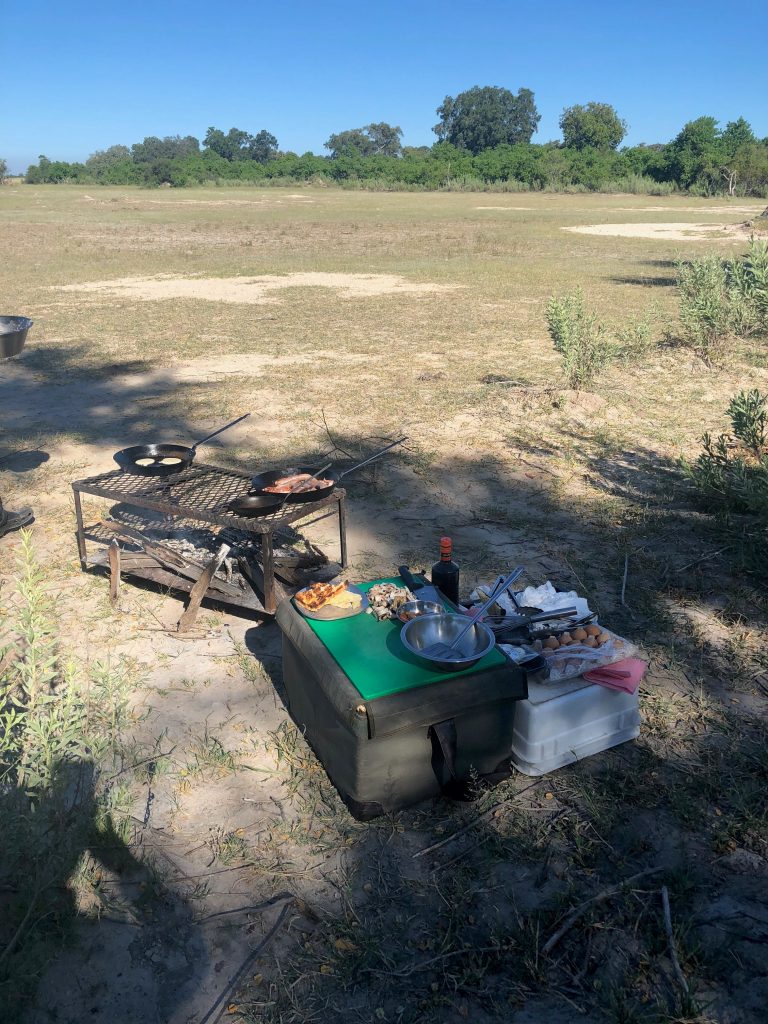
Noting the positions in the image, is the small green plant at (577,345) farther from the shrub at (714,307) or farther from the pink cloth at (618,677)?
the pink cloth at (618,677)

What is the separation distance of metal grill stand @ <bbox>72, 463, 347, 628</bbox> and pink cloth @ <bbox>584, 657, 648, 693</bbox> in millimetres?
1634

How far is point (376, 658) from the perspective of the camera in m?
2.87

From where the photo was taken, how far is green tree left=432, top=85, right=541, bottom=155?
10631 cm

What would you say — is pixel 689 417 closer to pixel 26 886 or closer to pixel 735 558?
pixel 735 558

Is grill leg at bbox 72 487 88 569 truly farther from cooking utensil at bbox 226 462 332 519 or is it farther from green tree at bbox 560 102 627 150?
green tree at bbox 560 102 627 150

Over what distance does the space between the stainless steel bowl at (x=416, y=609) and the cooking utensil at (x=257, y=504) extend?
1.14 metres

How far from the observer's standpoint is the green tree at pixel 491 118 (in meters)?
106

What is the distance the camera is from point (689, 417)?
24.8 ft

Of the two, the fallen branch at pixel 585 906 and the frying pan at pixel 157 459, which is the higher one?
the frying pan at pixel 157 459

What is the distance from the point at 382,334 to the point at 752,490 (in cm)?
784

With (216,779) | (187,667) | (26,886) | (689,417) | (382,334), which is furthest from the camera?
(382,334)

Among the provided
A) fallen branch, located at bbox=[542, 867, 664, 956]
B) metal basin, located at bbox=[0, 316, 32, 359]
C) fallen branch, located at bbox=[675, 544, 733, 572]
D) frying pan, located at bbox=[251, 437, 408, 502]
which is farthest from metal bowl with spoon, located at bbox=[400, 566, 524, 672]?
metal basin, located at bbox=[0, 316, 32, 359]

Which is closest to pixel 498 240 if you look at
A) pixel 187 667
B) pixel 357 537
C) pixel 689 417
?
pixel 689 417

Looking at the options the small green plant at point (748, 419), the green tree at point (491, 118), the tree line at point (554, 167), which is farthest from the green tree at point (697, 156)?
the small green plant at point (748, 419)
